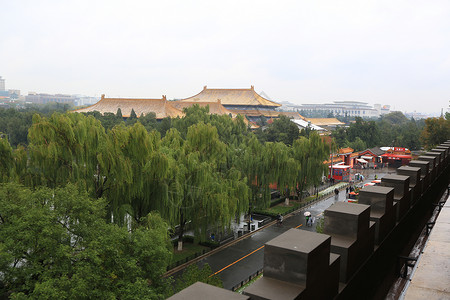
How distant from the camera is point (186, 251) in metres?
18.6

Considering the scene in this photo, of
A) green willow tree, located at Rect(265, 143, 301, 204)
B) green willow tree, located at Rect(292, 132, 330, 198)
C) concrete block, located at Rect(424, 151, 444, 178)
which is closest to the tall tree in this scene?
green willow tree, located at Rect(292, 132, 330, 198)

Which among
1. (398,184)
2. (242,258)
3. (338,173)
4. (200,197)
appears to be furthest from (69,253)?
(338,173)

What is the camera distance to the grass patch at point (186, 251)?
1775 cm

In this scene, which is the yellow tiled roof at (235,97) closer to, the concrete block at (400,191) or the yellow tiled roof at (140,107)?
the yellow tiled roof at (140,107)

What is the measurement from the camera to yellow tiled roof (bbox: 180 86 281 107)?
7069cm

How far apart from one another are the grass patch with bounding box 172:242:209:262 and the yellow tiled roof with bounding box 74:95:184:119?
1414 inches

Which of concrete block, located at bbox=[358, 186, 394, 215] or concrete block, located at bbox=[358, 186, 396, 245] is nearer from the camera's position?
concrete block, located at bbox=[358, 186, 396, 245]

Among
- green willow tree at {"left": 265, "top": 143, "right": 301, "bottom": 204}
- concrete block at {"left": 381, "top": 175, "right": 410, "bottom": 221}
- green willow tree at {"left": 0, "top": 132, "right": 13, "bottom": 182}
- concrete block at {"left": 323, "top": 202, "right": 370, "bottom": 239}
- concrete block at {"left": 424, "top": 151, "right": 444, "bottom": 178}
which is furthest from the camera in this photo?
green willow tree at {"left": 265, "top": 143, "right": 301, "bottom": 204}

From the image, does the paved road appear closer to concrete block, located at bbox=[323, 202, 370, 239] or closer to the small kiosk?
concrete block, located at bbox=[323, 202, 370, 239]

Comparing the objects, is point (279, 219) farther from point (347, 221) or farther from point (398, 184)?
point (347, 221)

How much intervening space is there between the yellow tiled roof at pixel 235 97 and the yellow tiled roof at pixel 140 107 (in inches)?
607

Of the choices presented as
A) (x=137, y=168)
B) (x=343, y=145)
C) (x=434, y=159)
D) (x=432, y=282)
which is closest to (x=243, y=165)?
(x=137, y=168)

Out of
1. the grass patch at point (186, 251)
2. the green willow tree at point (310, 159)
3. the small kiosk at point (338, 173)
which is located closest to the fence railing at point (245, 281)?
the grass patch at point (186, 251)

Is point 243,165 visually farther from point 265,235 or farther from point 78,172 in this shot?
point 78,172
